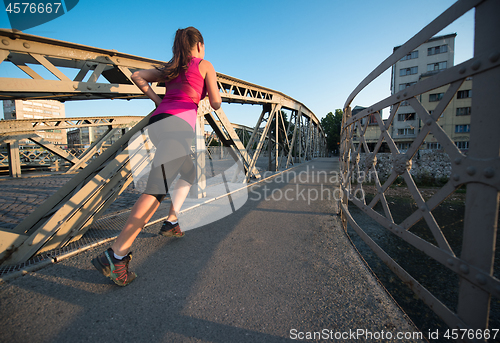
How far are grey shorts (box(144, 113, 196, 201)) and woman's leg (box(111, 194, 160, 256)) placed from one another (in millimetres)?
76

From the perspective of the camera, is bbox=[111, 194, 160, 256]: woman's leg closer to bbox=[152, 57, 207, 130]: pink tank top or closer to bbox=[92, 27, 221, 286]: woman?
bbox=[92, 27, 221, 286]: woman

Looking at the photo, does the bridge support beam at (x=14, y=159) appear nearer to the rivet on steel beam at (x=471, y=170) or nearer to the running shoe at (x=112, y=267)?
the running shoe at (x=112, y=267)

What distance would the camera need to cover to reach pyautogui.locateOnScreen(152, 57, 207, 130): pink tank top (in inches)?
72.9

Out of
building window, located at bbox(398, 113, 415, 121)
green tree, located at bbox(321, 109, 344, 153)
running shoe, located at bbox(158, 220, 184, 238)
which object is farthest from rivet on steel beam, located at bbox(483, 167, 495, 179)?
green tree, located at bbox(321, 109, 344, 153)

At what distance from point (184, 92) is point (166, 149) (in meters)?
0.54

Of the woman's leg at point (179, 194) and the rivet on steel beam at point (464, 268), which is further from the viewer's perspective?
the woman's leg at point (179, 194)

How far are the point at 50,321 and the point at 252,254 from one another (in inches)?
58.7

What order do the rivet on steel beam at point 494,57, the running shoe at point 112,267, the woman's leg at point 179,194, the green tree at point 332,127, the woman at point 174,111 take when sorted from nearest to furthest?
1. the rivet on steel beam at point 494,57
2. the running shoe at point 112,267
3. the woman at point 174,111
4. the woman's leg at point 179,194
5. the green tree at point 332,127

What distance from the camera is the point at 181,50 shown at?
74.2 inches

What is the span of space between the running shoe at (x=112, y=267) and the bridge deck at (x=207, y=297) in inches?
3.2

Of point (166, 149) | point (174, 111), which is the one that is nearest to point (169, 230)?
point (166, 149)

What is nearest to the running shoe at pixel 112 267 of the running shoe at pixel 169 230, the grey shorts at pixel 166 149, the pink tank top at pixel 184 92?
the grey shorts at pixel 166 149

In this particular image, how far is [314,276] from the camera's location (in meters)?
1.72

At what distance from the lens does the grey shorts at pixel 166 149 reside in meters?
1.70
